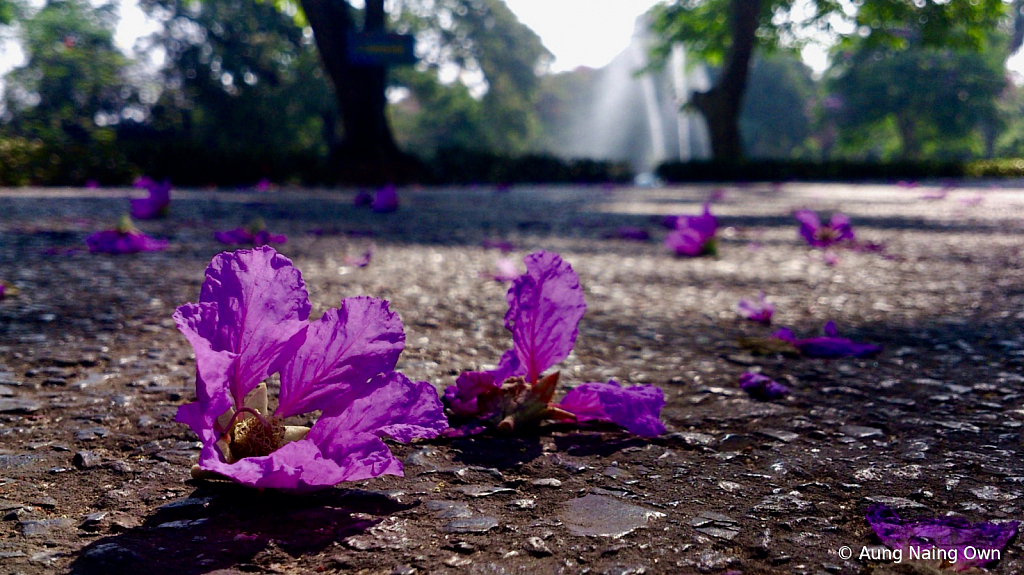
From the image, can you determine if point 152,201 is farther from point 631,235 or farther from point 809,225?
point 809,225

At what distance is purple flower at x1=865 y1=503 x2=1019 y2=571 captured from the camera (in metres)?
0.83

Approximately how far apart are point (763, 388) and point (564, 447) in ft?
1.74

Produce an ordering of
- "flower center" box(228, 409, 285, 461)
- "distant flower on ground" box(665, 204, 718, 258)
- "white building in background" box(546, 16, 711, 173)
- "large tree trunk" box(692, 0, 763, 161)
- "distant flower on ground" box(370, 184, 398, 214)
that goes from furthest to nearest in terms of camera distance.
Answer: "white building in background" box(546, 16, 711, 173) < "large tree trunk" box(692, 0, 763, 161) < "distant flower on ground" box(370, 184, 398, 214) < "distant flower on ground" box(665, 204, 718, 258) < "flower center" box(228, 409, 285, 461)

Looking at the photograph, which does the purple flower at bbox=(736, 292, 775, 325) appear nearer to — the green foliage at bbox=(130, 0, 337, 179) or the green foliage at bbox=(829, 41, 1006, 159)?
the green foliage at bbox=(130, 0, 337, 179)

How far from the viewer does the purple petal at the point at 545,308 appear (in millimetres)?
1146

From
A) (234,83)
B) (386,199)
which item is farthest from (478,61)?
(386,199)

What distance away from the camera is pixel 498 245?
4086 millimetres

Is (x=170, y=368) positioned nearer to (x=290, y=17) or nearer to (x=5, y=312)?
(x=5, y=312)

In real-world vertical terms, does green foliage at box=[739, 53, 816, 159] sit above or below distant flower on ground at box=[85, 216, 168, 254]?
above

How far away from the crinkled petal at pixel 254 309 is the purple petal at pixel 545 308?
13.5 inches

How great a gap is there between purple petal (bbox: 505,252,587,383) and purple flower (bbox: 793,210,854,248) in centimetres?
288

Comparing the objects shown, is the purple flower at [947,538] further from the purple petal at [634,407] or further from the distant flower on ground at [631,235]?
the distant flower on ground at [631,235]

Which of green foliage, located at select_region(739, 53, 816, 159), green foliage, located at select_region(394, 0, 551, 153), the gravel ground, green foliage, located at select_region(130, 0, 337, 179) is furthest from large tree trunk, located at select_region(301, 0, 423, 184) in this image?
green foliage, located at select_region(739, 53, 816, 159)

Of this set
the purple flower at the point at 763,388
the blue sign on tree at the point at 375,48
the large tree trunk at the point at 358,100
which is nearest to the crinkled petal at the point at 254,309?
the purple flower at the point at 763,388
